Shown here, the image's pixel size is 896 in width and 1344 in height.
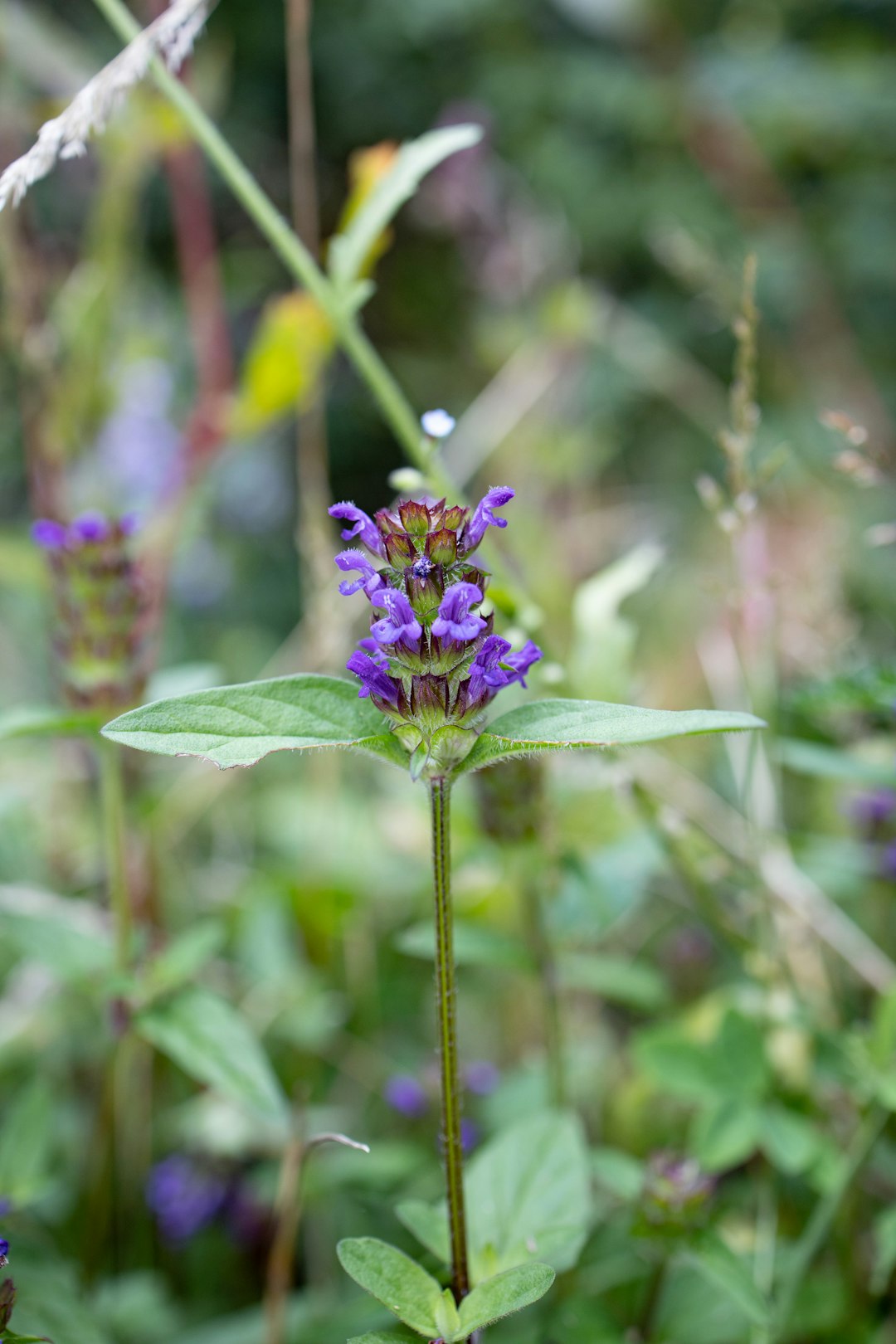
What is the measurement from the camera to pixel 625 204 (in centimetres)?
345

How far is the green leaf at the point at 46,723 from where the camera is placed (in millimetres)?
787

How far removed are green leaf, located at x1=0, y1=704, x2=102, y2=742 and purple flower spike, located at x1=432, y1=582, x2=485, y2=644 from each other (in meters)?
0.38

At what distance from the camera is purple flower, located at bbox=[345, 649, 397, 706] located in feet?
1.86

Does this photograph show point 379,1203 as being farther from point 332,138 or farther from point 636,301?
point 332,138

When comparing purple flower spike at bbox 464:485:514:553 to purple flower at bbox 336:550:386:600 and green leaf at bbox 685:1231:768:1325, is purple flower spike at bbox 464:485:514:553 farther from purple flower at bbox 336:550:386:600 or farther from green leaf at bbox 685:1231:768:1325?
green leaf at bbox 685:1231:768:1325

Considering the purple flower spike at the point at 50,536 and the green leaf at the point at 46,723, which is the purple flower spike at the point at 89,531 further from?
the green leaf at the point at 46,723

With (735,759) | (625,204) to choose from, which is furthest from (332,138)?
(735,759)

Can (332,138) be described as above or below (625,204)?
above

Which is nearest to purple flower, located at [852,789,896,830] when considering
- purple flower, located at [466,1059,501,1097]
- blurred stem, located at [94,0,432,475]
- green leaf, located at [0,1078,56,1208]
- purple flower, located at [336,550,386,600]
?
purple flower, located at [466,1059,501,1097]

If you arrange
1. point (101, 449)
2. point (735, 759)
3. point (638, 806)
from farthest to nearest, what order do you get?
point (101, 449), point (735, 759), point (638, 806)

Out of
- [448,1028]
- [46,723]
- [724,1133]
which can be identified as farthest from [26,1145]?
[724,1133]

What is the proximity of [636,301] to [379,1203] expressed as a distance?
3.27 meters

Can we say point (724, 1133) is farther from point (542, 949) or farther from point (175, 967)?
point (175, 967)

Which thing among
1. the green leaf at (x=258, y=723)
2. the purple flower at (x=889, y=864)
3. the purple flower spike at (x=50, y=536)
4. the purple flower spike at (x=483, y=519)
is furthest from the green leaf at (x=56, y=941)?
the purple flower at (x=889, y=864)
